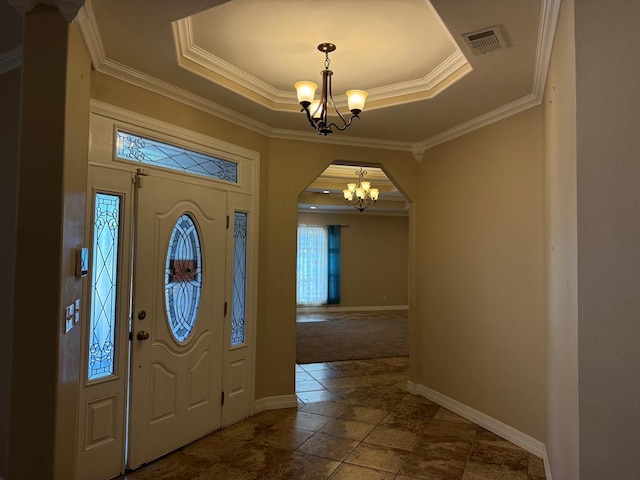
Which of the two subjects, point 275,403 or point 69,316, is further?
point 275,403

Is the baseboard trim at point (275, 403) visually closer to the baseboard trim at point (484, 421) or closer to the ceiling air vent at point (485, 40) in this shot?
the baseboard trim at point (484, 421)

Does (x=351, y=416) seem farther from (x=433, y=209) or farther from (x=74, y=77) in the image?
(x=74, y=77)

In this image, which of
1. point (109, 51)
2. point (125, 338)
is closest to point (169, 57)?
point (109, 51)

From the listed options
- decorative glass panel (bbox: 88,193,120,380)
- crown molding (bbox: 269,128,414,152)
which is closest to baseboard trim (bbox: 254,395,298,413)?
decorative glass panel (bbox: 88,193,120,380)

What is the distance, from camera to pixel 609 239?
1457mm

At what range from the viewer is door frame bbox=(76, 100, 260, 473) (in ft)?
8.63

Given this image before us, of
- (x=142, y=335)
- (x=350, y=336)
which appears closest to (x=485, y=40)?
(x=142, y=335)

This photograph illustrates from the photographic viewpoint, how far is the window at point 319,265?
34.7ft

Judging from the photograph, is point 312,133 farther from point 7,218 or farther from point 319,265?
point 319,265

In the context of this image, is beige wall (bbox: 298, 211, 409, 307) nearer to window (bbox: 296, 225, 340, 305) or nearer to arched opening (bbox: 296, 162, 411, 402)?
arched opening (bbox: 296, 162, 411, 402)

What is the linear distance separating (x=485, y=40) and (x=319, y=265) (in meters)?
8.59

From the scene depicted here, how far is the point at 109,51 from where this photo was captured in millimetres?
2541

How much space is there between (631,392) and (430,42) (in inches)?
88.2

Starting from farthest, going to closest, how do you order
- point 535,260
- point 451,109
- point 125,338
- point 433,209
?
point 433,209 → point 451,109 → point 535,260 → point 125,338
